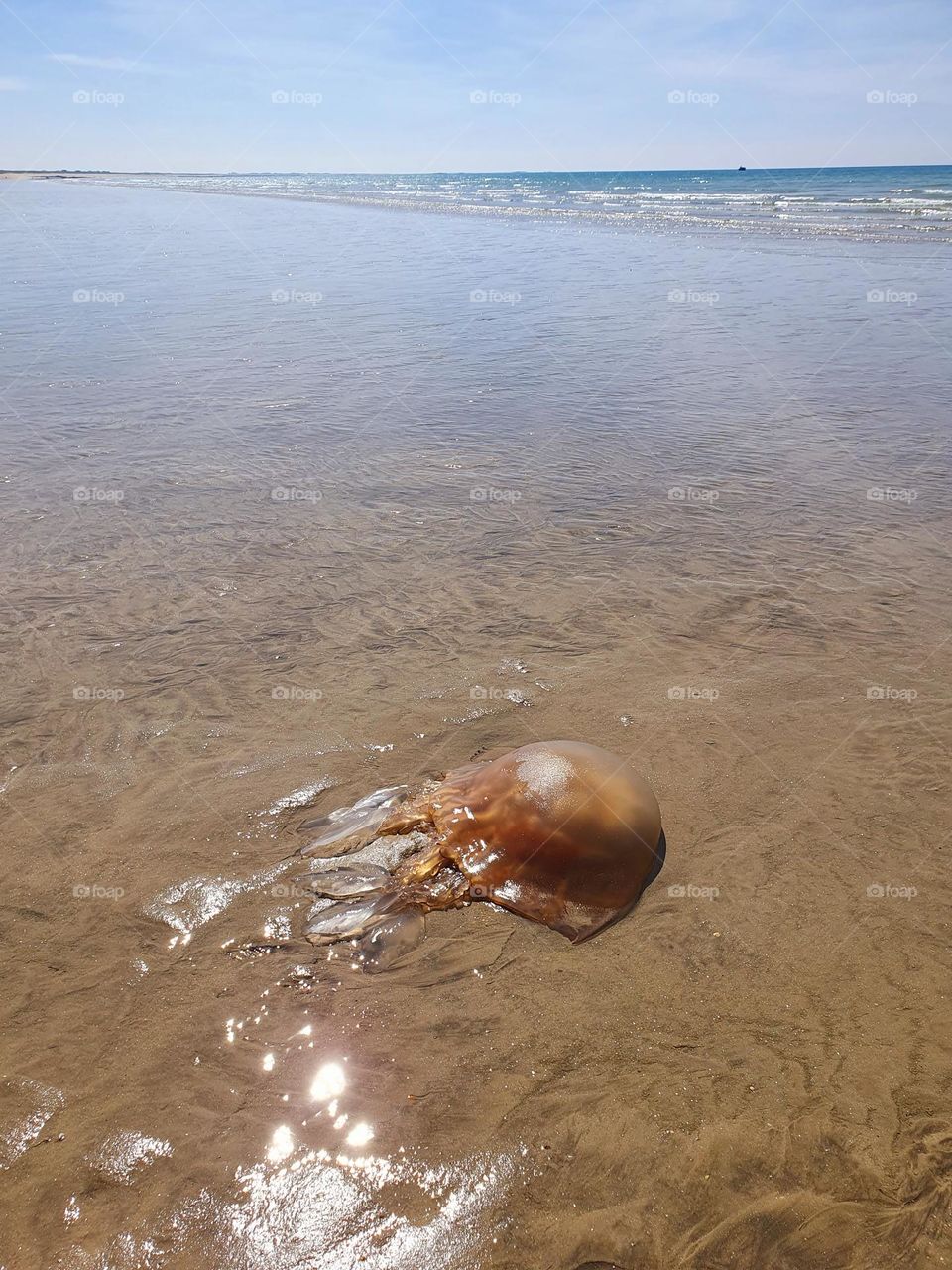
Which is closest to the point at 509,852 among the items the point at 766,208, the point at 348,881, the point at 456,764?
the point at 348,881

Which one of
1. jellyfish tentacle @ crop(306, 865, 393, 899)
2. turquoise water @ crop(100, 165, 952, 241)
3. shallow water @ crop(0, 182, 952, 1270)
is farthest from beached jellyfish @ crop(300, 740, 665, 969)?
turquoise water @ crop(100, 165, 952, 241)

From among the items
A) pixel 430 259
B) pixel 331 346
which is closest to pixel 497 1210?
pixel 331 346

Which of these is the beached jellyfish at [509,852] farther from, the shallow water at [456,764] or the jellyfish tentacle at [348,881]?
the shallow water at [456,764]

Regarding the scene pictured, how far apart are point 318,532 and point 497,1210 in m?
5.47

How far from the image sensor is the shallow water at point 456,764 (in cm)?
263

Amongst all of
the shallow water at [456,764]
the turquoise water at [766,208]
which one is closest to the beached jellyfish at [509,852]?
the shallow water at [456,764]

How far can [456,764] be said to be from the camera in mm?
4473

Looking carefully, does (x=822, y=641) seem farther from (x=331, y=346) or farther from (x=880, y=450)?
(x=331, y=346)

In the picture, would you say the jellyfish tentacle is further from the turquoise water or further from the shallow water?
the turquoise water

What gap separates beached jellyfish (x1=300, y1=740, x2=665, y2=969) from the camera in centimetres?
358

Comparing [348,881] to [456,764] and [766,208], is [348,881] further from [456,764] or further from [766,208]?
[766,208]

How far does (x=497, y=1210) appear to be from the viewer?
257cm

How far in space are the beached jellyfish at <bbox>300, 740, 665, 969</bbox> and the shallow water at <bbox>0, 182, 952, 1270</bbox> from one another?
0.41 ft

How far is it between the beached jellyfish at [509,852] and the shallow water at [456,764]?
124mm
